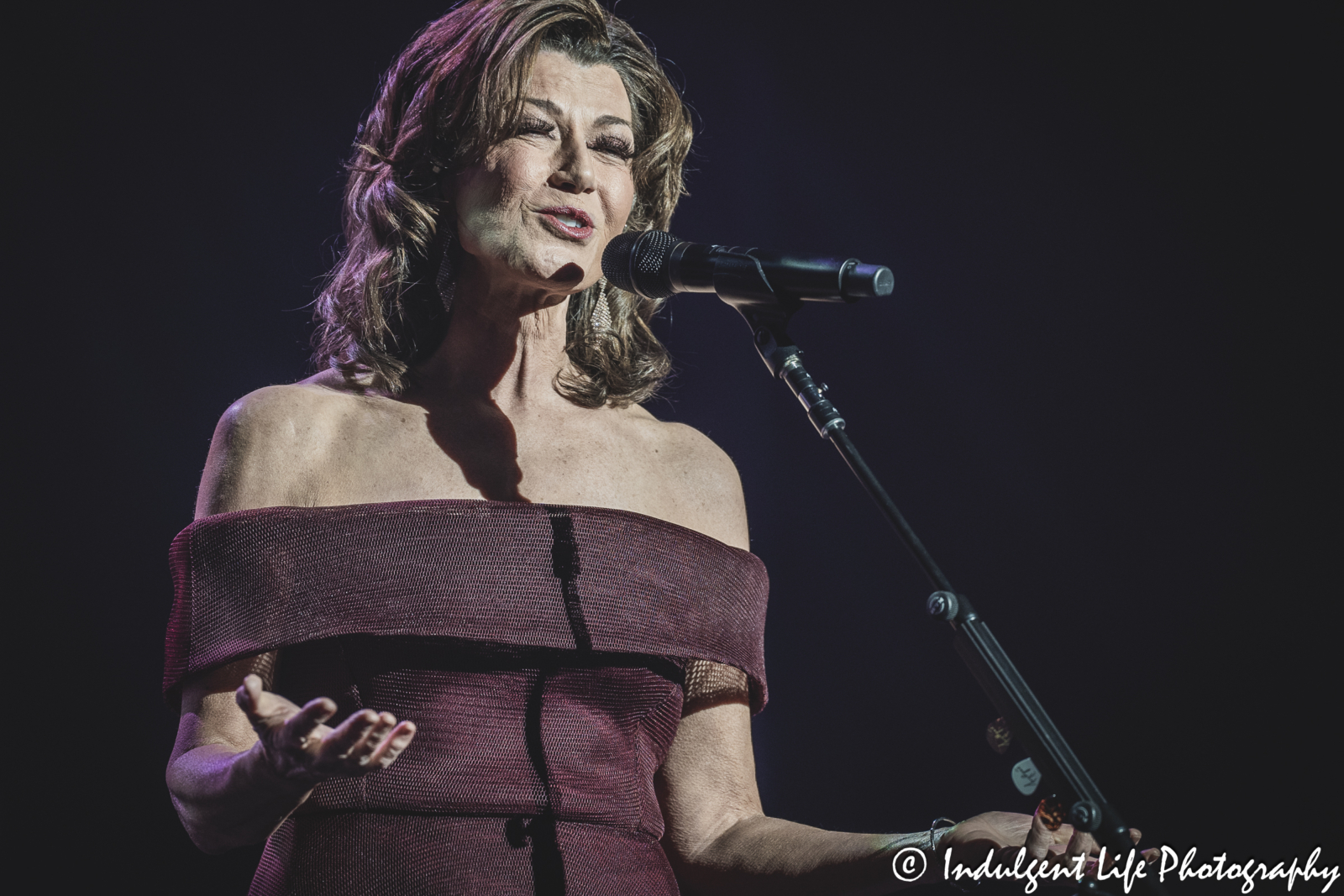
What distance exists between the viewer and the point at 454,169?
212cm

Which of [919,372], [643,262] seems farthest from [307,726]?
[919,372]

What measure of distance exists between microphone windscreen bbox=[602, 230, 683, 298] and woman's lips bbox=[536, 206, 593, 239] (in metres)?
0.30

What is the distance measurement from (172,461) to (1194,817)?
8.39 feet

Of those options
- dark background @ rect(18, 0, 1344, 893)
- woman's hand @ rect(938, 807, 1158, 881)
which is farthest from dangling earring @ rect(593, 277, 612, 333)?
woman's hand @ rect(938, 807, 1158, 881)

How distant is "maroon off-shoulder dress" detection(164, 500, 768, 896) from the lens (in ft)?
5.56

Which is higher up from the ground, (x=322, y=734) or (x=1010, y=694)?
(x=1010, y=694)

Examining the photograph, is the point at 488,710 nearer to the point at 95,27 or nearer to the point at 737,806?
the point at 737,806

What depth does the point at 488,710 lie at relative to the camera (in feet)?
5.86

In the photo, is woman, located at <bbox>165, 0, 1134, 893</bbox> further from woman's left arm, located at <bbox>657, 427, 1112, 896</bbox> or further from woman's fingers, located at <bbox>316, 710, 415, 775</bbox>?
woman's fingers, located at <bbox>316, 710, 415, 775</bbox>

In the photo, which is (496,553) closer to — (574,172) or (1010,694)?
(574,172)

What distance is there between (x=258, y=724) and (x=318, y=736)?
0.25 ft

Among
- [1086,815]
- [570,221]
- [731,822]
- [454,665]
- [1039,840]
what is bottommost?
[731,822]

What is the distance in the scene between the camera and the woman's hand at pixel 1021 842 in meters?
1.30

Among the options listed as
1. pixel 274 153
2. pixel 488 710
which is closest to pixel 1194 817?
pixel 488 710
